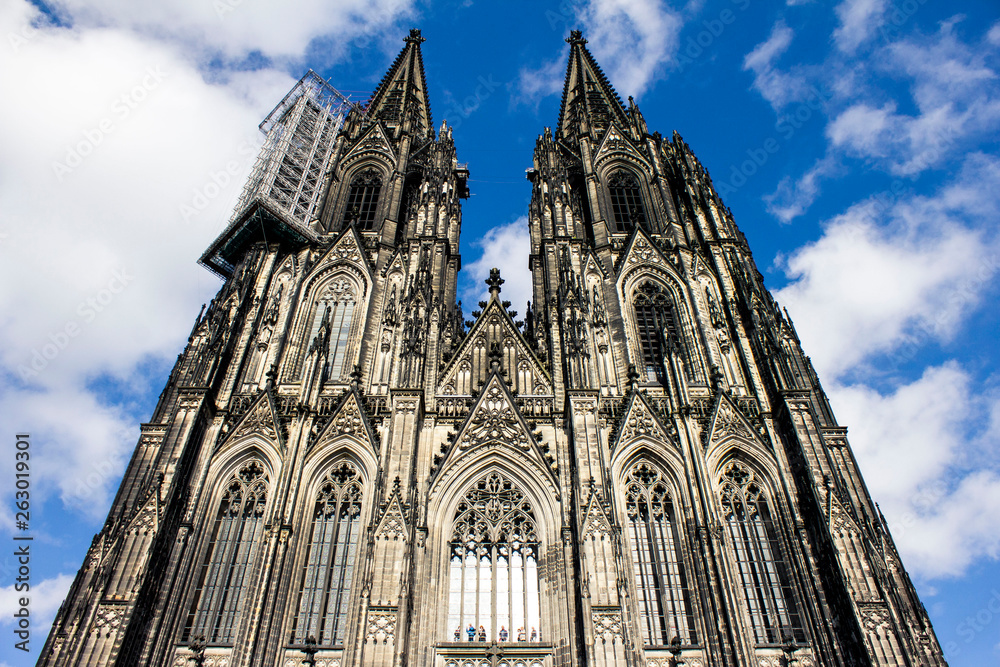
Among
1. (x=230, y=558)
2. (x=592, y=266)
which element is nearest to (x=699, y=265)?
(x=592, y=266)

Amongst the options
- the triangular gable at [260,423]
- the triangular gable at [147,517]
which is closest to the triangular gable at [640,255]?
the triangular gable at [260,423]

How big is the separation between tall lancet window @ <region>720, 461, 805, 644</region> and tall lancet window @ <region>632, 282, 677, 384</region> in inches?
169

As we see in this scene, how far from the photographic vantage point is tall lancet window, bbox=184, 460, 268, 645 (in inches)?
720

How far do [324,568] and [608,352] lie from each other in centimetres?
1119

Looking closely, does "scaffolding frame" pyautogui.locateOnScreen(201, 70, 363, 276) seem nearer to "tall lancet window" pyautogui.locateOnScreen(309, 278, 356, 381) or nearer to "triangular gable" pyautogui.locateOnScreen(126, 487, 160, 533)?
"tall lancet window" pyautogui.locateOnScreen(309, 278, 356, 381)

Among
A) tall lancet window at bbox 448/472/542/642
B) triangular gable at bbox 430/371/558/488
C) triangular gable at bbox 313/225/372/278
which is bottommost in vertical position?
tall lancet window at bbox 448/472/542/642

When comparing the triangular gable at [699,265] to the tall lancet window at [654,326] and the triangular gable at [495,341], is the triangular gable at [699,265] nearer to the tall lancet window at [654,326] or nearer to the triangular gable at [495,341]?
the tall lancet window at [654,326]

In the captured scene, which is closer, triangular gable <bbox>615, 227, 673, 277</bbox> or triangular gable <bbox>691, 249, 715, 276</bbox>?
triangular gable <bbox>691, 249, 715, 276</bbox>

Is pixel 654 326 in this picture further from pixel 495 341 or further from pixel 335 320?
pixel 335 320

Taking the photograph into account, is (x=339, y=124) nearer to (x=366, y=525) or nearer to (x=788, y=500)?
(x=366, y=525)

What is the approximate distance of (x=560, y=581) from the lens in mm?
18484

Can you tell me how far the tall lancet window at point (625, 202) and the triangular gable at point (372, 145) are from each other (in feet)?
34.4

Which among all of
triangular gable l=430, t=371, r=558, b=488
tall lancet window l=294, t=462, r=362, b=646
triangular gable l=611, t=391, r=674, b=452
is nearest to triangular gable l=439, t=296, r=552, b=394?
triangular gable l=430, t=371, r=558, b=488

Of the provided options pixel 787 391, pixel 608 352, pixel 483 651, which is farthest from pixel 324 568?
pixel 787 391
